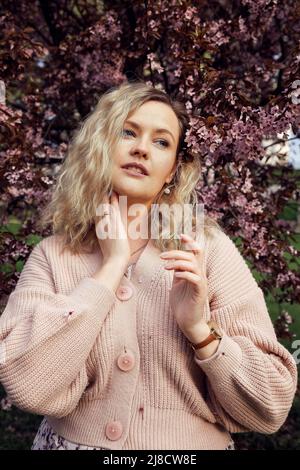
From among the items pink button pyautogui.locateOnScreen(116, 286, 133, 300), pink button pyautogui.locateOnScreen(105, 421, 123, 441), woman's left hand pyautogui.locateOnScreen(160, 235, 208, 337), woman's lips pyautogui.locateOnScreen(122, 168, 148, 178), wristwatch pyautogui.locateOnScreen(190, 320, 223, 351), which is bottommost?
pink button pyautogui.locateOnScreen(105, 421, 123, 441)

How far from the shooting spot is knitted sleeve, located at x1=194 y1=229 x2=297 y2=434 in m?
1.66

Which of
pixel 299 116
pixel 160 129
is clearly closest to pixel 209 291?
pixel 160 129

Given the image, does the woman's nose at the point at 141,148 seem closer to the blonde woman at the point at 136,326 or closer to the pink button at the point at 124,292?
the blonde woman at the point at 136,326

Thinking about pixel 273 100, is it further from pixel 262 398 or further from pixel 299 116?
pixel 262 398

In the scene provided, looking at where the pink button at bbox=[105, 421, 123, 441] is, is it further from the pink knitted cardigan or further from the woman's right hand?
the woman's right hand

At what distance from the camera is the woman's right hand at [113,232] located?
6.24ft

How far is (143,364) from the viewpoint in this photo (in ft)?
5.88

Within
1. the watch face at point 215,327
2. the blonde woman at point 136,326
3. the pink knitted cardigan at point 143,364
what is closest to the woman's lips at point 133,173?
the blonde woman at point 136,326

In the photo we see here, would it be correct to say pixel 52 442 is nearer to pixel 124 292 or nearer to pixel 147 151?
pixel 124 292

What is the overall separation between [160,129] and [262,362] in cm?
88

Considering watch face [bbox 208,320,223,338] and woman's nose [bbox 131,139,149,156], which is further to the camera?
woman's nose [bbox 131,139,149,156]

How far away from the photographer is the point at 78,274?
76.5 inches

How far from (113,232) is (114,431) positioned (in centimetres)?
65

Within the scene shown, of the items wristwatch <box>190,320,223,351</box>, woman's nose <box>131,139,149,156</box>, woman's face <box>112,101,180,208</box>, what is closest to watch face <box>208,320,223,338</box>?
wristwatch <box>190,320,223,351</box>
